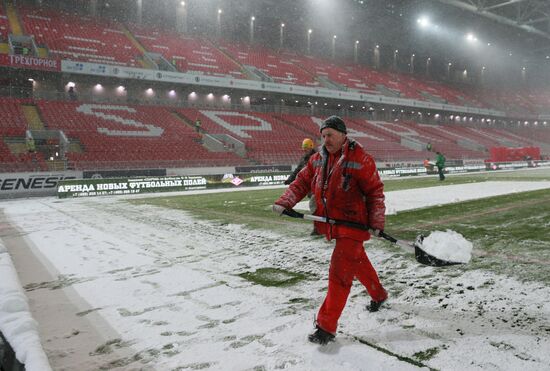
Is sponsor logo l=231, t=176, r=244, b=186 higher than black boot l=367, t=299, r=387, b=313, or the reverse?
black boot l=367, t=299, r=387, b=313

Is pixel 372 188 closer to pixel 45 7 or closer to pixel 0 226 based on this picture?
pixel 0 226

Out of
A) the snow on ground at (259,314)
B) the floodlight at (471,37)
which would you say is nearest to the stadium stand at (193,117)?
the floodlight at (471,37)

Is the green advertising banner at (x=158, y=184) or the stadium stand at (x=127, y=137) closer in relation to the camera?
the green advertising banner at (x=158, y=184)

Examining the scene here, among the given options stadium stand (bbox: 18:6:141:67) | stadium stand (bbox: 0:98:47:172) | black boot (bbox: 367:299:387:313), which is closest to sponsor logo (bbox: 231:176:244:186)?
stadium stand (bbox: 0:98:47:172)

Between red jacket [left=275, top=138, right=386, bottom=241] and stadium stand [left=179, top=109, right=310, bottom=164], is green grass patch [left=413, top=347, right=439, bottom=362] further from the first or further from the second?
stadium stand [left=179, top=109, right=310, bottom=164]

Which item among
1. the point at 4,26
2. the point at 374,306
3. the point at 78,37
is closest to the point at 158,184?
the point at 374,306

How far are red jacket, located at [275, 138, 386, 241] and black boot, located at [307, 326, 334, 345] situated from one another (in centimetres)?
75

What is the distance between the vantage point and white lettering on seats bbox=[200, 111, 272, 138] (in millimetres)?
31531

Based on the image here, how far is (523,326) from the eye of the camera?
9.50ft

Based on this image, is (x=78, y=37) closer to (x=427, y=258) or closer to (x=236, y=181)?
(x=236, y=181)

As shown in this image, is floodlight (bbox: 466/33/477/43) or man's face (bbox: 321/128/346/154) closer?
man's face (bbox: 321/128/346/154)

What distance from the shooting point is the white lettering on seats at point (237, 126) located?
103 feet

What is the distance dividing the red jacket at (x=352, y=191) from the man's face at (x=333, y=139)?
44mm

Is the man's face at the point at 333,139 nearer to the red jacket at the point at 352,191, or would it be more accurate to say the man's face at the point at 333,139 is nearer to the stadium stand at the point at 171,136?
the red jacket at the point at 352,191
